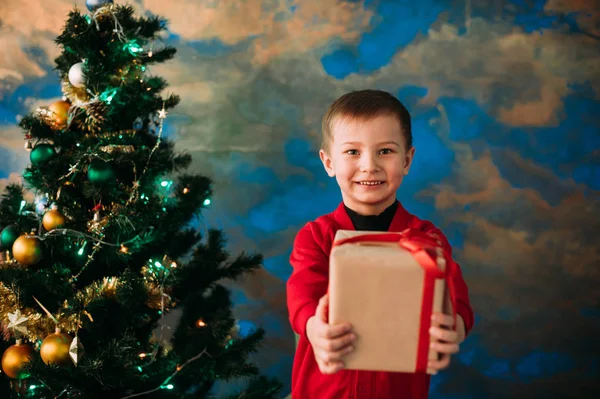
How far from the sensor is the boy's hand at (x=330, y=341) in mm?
896

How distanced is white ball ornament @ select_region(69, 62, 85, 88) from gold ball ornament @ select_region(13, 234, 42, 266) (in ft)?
1.81

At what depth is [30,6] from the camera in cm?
308

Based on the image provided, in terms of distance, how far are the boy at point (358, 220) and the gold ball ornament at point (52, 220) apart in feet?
3.53

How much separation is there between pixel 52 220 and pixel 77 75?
507mm

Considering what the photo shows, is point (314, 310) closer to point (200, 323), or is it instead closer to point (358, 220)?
point (358, 220)

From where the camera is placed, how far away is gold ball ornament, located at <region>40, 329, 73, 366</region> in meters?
1.82

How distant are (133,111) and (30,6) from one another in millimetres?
1500

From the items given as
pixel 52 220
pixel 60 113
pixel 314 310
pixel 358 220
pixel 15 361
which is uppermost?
pixel 60 113

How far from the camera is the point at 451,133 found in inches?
125

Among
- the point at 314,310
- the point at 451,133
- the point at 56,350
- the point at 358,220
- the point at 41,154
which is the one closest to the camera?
the point at 314,310

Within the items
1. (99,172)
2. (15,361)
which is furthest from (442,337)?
(15,361)

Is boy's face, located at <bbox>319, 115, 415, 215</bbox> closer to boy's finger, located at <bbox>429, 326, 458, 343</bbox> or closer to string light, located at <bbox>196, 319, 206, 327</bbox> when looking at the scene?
boy's finger, located at <bbox>429, 326, 458, 343</bbox>

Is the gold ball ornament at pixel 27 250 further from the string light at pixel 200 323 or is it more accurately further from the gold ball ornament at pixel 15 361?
the string light at pixel 200 323

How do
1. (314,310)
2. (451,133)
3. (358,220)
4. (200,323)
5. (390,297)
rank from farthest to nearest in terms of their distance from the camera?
(451,133) < (200,323) < (358,220) < (314,310) < (390,297)
